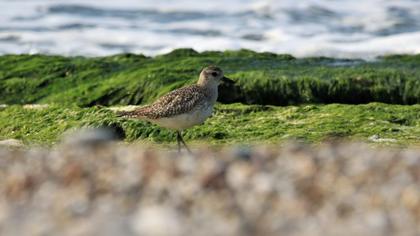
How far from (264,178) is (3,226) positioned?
192cm

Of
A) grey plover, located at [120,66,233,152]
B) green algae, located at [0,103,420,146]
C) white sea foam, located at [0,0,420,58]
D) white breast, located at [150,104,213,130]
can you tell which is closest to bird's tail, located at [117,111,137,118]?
grey plover, located at [120,66,233,152]

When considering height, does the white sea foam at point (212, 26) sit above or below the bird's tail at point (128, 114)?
below

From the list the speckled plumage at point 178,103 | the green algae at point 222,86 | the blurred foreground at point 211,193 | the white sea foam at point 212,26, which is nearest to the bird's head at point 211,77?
the speckled plumage at point 178,103

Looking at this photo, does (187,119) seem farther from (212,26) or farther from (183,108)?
(212,26)

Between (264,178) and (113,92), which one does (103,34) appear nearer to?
(113,92)

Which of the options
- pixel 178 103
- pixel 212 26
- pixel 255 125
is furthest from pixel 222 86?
pixel 212 26

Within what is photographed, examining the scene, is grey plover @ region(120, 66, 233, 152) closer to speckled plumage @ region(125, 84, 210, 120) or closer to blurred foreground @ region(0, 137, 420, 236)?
speckled plumage @ region(125, 84, 210, 120)

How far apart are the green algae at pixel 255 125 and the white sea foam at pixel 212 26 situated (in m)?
7.73

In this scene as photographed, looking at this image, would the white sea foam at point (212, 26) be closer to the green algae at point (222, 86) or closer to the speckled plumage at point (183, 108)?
the green algae at point (222, 86)

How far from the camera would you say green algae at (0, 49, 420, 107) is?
13.8m

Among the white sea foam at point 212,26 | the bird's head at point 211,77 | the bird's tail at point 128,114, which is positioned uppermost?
the bird's head at point 211,77

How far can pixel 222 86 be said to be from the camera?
13445 millimetres

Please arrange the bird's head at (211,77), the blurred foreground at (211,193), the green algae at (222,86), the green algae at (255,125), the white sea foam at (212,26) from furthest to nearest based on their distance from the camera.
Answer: the white sea foam at (212,26) < the green algae at (222,86) < the green algae at (255,125) < the bird's head at (211,77) < the blurred foreground at (211,193)

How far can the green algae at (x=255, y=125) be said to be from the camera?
11.0 m
